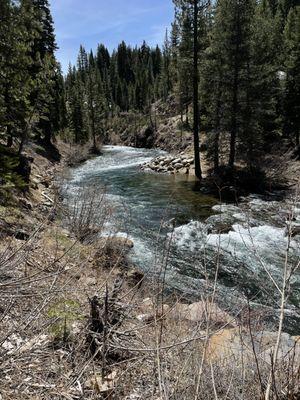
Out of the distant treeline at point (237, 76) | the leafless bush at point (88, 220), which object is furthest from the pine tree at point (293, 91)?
the leafless bush at point (88, 220)

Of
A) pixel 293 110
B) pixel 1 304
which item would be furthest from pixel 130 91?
pixel 1 304

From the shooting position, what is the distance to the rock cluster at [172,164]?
80.0ft

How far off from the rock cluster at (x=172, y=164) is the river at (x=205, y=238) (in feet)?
9.25

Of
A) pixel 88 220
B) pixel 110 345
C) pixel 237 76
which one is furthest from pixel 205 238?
pixel 237 76

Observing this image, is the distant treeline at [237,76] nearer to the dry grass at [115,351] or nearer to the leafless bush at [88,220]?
the leafless bush at [88,220]

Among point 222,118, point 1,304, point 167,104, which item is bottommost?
point 1,304

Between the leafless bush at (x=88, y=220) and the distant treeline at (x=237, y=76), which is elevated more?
the distant treeline at (x=237, y=76)

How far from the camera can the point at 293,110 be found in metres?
25.7

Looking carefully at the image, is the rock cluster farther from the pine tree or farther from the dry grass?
the dry grass

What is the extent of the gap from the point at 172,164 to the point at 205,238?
20185 millimetres

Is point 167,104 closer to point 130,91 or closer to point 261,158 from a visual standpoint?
point 130,91

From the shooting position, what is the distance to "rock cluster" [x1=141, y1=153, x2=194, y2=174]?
80.0 ft

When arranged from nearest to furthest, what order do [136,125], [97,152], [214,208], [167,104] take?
[214,208] < [97,152] < [136,125] < [167,104]

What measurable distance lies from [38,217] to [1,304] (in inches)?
291
